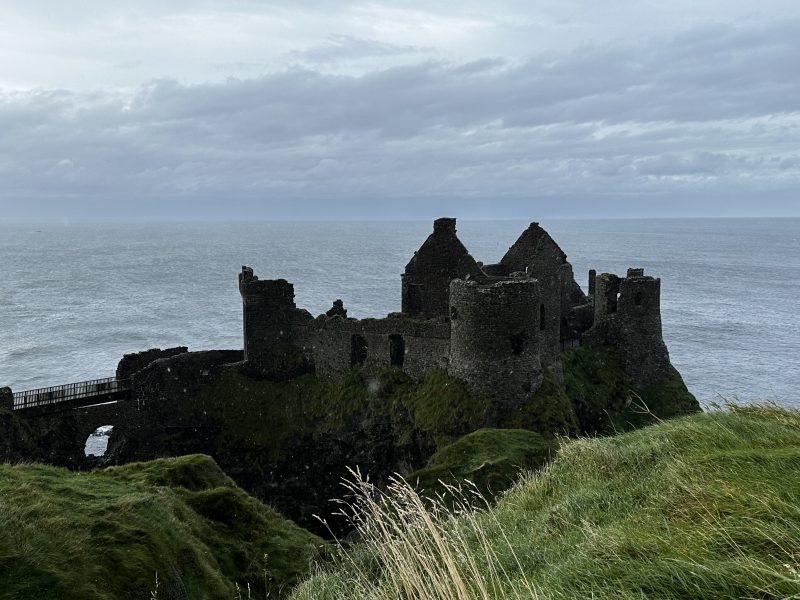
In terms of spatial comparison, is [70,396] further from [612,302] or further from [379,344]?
[612,302]

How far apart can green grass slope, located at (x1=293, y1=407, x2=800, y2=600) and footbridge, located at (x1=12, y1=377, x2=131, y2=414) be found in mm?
22252

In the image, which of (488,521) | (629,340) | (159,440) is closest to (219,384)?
(159,440)

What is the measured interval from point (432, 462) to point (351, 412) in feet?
28.1

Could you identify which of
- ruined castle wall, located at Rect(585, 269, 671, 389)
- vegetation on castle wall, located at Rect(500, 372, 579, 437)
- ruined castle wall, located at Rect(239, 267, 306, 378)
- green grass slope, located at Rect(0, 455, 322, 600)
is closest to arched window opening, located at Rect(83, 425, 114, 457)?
ruined castle wall, located at Rect(239, 267, 306, 378)

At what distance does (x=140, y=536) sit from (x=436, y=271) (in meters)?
22.6

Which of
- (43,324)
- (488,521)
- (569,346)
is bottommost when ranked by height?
(43,324)

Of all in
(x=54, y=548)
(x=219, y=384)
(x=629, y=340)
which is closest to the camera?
(x=54, y=548)

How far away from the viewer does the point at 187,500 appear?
595 inches

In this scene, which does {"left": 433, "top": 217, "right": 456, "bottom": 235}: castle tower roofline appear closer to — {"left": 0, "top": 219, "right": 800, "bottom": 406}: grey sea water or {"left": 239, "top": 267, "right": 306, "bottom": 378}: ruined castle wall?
{"left": 239, "top": 267, "right": 306, "bottom": 378}: ruined castle wall

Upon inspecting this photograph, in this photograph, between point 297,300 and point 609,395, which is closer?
point 609,395

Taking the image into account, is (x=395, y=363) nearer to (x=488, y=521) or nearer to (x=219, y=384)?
(x=219, y=384)

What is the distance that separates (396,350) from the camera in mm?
30125

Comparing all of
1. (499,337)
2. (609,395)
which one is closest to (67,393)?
(499,337)

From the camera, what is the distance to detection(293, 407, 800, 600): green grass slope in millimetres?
5328
